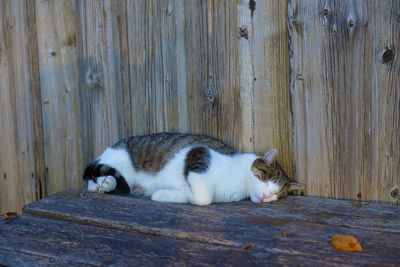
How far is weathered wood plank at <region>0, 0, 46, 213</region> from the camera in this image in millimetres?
3102

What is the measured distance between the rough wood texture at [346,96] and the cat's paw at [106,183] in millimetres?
1409

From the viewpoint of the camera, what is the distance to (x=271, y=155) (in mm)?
2248

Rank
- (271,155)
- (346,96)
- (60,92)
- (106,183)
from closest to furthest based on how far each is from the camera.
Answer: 1. (346,96)
2. (271,155)
3. (106,183)
4. (60,92)

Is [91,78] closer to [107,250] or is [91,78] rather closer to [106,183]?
[106,183]

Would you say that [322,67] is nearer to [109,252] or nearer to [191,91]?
[191,91]

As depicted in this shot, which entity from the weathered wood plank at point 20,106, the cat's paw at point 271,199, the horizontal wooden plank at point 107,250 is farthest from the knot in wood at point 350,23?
the weathered wood plank at point 20,106

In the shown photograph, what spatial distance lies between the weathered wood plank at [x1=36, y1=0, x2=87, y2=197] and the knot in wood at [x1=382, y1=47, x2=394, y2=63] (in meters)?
2.46

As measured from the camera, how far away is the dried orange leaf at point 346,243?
4.76 feet

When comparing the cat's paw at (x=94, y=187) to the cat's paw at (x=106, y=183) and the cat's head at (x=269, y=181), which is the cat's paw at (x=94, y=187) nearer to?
the cat's paw at (x=106, y=183)

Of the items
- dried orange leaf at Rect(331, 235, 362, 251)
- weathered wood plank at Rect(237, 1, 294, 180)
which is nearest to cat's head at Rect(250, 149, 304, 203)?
weathered wood plank at Rect(237, 1, 294, 180)

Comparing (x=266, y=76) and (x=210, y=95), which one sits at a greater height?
(x=266, y=76)

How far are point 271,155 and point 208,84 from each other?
29.1 inches

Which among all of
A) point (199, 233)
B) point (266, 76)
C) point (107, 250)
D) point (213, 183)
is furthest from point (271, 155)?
point (107, 250)

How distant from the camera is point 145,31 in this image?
2.68 meters
